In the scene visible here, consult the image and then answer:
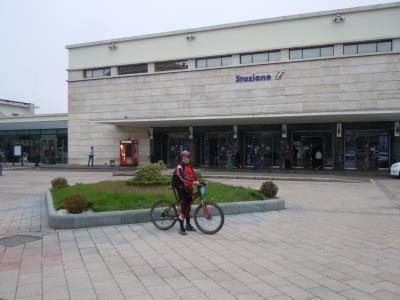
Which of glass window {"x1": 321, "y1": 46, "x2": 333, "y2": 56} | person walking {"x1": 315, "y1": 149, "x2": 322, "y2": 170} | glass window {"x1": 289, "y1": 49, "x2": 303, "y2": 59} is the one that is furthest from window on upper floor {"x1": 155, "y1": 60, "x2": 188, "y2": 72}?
person walking {"x1": 315, "y1": 149, "x2": 322, "y2": 170}

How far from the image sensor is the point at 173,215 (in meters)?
8.41

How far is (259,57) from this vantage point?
2938 cm

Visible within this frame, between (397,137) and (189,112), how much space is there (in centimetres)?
1462

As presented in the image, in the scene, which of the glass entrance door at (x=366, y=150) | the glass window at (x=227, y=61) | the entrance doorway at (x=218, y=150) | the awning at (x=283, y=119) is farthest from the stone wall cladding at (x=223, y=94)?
the entrance doorway at (x=218, y=150)

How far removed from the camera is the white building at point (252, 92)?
26219 millimetres

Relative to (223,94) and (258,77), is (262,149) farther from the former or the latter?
(258,77)

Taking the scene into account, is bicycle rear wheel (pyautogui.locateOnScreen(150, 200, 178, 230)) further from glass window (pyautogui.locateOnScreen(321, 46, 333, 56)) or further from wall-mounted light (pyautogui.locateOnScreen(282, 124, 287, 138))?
glass window (pyautogui.locateOnScreen(321, 46, 333, 56))

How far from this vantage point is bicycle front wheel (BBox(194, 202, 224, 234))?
813 centimetres

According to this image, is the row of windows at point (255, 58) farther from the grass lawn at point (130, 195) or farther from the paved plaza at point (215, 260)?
the paved plaza at point (215, 260)

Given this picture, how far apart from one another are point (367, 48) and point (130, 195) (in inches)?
865

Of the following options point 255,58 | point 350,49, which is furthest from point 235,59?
point 350,49

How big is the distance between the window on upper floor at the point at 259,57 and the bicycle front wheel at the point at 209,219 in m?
22.6

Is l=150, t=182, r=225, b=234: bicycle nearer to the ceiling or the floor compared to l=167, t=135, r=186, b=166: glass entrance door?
nearer to the floor

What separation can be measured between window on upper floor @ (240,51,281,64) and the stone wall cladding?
2.39 ft
